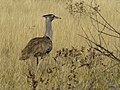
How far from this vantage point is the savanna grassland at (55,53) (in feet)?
15.2

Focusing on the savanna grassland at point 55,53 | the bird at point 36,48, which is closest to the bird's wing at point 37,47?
the bird at point 36,48

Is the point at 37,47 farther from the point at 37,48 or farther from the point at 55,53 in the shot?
the point at 55,53

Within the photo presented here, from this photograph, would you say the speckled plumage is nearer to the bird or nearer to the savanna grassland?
the bird

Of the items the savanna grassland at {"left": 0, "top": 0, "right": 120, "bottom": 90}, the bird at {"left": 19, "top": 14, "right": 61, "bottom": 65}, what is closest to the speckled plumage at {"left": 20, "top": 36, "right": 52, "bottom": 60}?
the bird at {"left": 19, "top": 14, "right": 61, "bottom": 65}

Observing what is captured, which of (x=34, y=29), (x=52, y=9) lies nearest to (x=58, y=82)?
(x=34, y=29)

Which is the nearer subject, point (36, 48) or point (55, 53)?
point (36, 48)

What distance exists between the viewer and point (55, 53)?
6496mm

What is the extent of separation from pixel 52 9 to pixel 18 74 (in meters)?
5.11

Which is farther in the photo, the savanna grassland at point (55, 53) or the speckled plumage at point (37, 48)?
the speckled plumage at point (37, 48)

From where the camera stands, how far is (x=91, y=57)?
4.70m

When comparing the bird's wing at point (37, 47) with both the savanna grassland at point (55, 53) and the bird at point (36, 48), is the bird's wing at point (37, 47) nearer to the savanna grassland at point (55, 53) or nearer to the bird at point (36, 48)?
the bird at point (36, 48)

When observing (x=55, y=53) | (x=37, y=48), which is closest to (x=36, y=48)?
(x=37, y=48)

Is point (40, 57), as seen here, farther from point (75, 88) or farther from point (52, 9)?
point (52, 9)

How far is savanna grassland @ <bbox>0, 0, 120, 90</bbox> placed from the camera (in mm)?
4629
